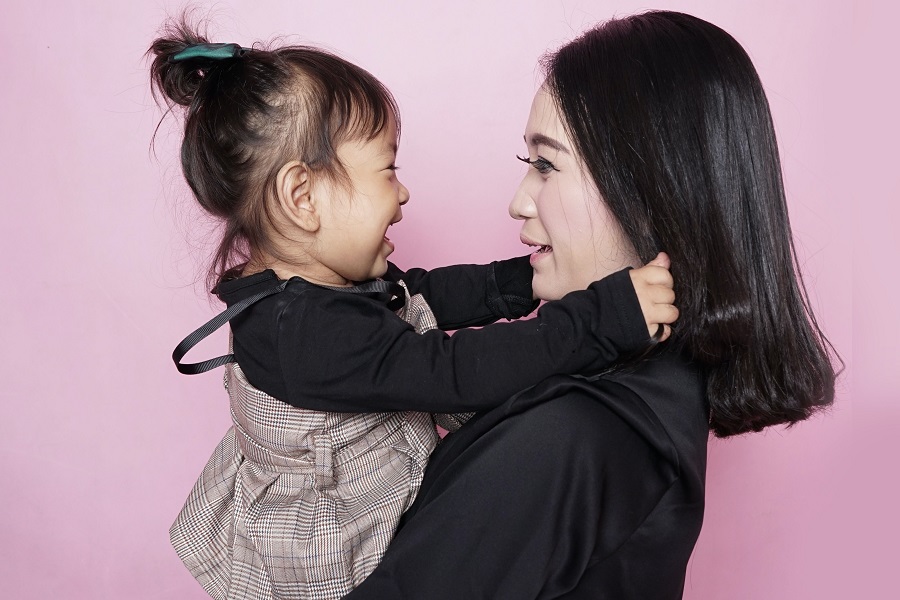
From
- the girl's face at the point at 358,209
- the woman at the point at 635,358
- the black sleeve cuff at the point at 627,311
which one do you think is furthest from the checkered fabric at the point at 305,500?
the black sleeve cuff at the point at 627,311

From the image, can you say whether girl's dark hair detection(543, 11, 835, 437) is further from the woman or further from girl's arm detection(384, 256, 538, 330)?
girl's arm detection(384, 256, 538, 330)

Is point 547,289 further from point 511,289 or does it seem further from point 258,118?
point 258,118

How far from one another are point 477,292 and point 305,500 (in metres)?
0.70

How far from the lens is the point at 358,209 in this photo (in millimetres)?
1787

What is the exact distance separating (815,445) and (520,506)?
2.01m

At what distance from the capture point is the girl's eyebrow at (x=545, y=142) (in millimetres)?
1583

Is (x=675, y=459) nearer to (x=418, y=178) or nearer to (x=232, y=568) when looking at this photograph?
(x=232, y=568)

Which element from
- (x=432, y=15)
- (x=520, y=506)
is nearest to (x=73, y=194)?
(x=432, y=15)

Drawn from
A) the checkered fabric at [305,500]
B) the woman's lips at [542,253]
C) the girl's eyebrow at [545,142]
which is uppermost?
the girl's eyebrow at [545,142]

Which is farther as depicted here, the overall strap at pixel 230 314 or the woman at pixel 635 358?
the overall strap at pixel 230 314

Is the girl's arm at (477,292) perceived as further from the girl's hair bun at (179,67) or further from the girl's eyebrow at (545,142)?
the girl's hair bun at (179,67)

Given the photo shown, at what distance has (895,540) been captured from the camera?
2689mm

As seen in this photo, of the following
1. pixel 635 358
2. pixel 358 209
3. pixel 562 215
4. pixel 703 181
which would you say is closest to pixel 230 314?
pixel 358 209

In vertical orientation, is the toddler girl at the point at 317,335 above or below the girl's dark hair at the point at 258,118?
below
